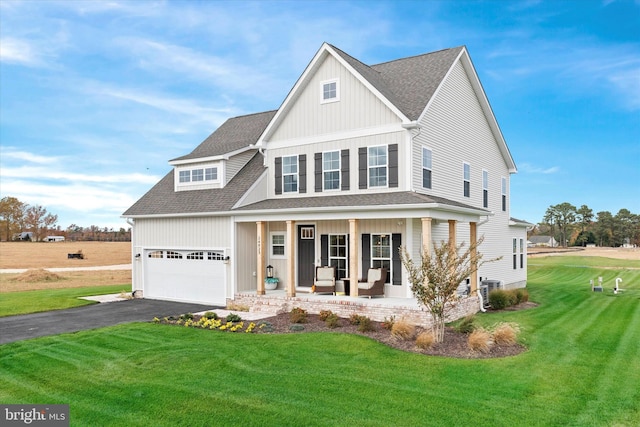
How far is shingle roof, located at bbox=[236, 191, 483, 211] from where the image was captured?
45.9ft

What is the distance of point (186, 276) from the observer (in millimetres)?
19062

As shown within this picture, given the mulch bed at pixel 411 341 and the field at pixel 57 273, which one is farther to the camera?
the field at pixel 57 273

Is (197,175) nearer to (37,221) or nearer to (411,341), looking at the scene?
(411,341)

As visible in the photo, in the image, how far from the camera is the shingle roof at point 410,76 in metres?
16.0

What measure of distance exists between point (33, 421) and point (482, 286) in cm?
1494

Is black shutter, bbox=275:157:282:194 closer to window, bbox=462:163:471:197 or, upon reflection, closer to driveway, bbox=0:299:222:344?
driveway, bbox=0:299:222:344

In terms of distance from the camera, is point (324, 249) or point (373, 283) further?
point (324, 249)

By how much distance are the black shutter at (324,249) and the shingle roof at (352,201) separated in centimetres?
155

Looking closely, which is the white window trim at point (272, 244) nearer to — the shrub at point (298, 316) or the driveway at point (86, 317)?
the driveway at point (86, 317)

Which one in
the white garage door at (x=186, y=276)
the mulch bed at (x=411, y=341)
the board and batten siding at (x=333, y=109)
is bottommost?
the mulch bed at (x=411, y=341)

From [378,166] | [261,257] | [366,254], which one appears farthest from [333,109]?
[261,257]

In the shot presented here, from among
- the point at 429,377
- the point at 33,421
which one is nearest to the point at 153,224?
the point at 33,421

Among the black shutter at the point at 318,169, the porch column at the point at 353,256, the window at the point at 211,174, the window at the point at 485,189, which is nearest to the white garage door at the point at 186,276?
the window at the point at 211,174

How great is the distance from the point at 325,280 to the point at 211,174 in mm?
7463
